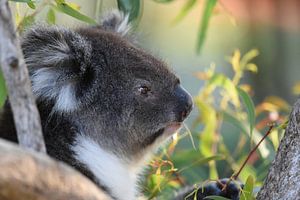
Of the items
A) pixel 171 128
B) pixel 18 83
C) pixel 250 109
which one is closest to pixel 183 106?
pixel 171 128

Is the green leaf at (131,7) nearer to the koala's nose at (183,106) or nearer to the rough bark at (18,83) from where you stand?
the koala's nose at (183,106)

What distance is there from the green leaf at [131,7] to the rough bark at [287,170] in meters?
0.84

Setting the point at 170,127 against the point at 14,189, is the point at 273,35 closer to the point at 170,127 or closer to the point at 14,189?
the point at 170,127

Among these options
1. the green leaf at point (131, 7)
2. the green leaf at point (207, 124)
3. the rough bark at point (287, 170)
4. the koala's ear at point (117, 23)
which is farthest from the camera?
the green leaf at point (207, 124)

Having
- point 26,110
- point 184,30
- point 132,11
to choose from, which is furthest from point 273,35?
point 26,110

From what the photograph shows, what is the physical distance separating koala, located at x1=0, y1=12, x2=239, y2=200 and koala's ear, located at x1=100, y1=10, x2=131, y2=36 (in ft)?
0.73

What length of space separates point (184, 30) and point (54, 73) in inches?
208

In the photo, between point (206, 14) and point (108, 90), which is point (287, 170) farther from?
point (206, 14)

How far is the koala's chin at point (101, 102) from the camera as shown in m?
2.21

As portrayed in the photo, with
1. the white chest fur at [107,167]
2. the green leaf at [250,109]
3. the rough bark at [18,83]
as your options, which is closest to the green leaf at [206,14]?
the green leaf at [250,109]

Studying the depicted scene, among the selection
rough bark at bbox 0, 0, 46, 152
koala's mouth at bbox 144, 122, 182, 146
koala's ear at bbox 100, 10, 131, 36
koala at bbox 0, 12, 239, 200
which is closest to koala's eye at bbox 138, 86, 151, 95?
koala at bbox 0, 12, 239, 200

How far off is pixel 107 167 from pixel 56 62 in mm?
336

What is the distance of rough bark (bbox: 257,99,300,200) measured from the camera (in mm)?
1778

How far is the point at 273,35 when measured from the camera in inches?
298
